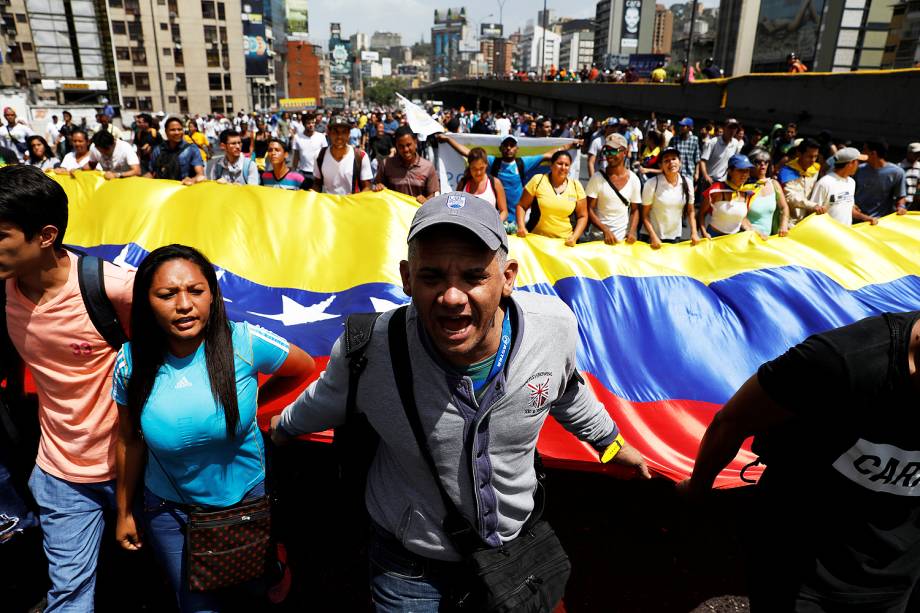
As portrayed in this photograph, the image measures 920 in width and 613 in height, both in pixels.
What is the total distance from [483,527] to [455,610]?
0.29 meters

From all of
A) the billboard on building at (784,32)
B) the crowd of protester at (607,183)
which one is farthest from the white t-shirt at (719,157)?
the billboard on building at (784,32)

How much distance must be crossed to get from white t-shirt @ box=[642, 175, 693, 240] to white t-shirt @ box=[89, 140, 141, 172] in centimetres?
557

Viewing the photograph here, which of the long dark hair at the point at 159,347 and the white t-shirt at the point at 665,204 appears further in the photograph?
Answer: the white t-shirt at the point at 665,204

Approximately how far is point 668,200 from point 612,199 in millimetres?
519

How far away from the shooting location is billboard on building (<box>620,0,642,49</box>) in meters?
98.2

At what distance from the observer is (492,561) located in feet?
5.86

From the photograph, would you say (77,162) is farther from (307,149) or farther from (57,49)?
(57,49)

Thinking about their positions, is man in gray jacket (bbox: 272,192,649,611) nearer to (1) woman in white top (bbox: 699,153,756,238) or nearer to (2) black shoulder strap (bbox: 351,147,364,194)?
(1) woman in white top (bbox: 699,153,756,238)

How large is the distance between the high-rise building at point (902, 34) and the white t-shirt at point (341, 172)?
5228 centimetres

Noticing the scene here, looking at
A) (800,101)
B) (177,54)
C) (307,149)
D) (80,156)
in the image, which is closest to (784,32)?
(800,101)

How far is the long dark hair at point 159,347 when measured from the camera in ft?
6.78

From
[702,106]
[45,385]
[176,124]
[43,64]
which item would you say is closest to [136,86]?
[43,64]

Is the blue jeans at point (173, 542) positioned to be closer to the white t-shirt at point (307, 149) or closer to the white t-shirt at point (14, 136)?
the white t-shirt at point (307, 149)

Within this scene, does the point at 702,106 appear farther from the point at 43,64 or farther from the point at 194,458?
the point at 43,64
